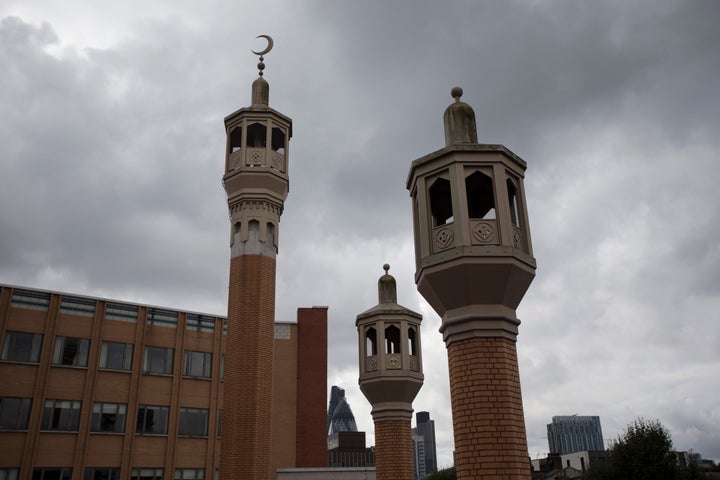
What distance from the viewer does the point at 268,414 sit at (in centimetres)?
2134

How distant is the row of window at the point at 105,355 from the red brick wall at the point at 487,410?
27.7 m

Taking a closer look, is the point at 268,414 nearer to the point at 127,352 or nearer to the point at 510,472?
the point at 510,472

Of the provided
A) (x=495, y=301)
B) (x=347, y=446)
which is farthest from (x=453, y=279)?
(x=347, y=446)

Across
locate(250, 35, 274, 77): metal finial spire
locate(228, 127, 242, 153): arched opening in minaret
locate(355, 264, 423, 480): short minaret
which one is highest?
locate(250, 35, 274, 77): metal finial spire

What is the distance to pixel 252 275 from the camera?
22781 mm

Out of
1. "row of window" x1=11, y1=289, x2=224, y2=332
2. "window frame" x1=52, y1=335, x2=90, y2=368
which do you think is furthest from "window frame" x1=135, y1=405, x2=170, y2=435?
"row of window" x1=11, y1=289, x2=224, y2=332

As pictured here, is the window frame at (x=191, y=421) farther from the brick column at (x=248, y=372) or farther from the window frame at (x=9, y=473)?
the brick column at (x=248, y=372)

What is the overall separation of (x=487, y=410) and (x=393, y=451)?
1450 cm

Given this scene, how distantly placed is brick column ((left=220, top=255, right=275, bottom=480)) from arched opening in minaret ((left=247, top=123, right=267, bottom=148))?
4929 millimetres

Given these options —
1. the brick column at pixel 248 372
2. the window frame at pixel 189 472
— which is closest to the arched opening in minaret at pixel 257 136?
the brick column at pixel 248 372

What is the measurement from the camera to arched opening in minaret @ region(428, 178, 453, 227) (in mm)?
14141

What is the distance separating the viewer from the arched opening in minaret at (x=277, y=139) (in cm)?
2510

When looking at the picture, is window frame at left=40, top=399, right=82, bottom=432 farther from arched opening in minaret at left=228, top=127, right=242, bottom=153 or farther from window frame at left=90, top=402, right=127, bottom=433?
arched opening in minaret at left=228, top=127, right=242, bottom=153

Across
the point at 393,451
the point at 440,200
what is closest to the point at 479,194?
the point at 440,200
